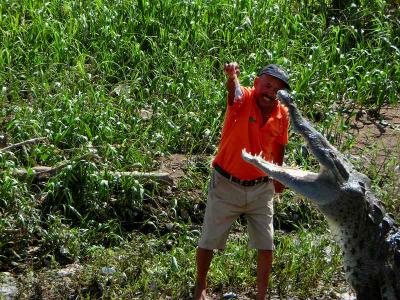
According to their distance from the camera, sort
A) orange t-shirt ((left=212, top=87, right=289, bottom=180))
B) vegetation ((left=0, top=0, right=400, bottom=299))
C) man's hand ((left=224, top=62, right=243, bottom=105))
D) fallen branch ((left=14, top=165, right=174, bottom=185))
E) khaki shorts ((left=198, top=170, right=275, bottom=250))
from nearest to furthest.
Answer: man's hand ((left=224, top=62, right=243, bottom=105)), orange t-shirt ((left=212, top=87, right=289, bottom=180)), khaki shorts ((left=198, top=170, right=275, bottom=250)), vegetation ((left=0, top=0, right=400, bottom=299)), fallen branch ((left=14, top=165, right=174, bottom=185))

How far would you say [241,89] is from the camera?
18.7 ft

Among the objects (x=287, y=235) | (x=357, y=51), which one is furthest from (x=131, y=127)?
(x=357, y=51)

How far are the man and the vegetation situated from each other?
47 cm

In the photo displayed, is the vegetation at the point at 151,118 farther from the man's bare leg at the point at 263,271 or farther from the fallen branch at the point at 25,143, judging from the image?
the man's bare leg at the point at 263,271

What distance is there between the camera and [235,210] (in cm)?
586

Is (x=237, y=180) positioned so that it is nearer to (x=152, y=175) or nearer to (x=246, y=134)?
(x=246, y=134)

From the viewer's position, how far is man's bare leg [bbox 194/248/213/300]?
590 cm

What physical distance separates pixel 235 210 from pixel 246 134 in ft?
1.64

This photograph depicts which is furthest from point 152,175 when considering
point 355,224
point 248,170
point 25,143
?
point 355,224

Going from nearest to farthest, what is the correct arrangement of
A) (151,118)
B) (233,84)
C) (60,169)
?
(233,84)
(60,169)
(151,118)

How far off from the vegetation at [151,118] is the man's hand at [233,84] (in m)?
1.26

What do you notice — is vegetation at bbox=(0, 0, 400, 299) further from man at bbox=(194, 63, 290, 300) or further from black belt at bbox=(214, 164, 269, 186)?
black belt at bbox=(214, 164, 269, 186)

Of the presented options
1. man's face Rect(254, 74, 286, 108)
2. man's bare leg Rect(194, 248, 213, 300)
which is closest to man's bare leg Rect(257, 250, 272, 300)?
man's bare leg Rect(194, 248, 213, 300)

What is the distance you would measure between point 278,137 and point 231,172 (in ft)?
1.23
